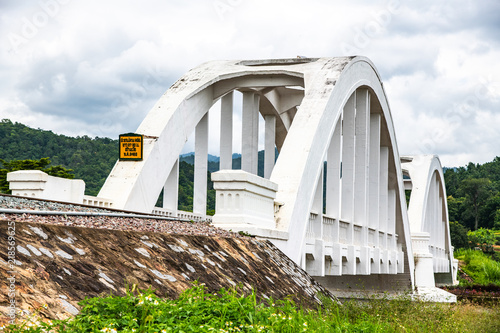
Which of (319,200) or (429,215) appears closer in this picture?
(319,200)

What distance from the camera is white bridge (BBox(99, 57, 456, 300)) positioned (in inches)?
428

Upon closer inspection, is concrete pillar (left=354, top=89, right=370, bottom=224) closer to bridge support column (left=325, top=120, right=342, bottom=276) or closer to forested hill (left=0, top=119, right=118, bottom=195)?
bridge support column (left=325, top=120, right=342, bottom=276)

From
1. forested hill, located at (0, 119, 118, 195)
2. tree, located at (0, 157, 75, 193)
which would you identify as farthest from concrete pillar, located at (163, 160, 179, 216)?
forested hill, located at (0, 119, 118, 195)

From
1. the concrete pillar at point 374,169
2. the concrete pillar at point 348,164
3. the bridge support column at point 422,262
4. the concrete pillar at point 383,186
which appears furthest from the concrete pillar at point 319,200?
the bridge support column at point 422,262

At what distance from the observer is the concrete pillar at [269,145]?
22453mm

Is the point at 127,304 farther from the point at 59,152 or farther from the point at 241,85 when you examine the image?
the point at 59,152

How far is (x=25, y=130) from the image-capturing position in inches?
1655

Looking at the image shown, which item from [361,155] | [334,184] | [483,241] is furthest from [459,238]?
[334,184]

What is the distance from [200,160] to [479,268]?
3214 cm

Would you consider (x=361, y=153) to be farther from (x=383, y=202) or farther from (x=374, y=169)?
(x=383, y=202)

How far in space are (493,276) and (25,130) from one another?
105 ft

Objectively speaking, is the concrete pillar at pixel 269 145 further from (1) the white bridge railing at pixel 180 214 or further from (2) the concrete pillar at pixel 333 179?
(1) the white bridge railing at pixel 180 214

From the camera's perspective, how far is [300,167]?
1147 cm

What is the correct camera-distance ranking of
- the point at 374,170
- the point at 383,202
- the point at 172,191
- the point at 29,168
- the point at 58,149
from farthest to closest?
the point at 58,149
the point at 29,168
the point at 383,202
the point at 374,170
the point at 172,191
